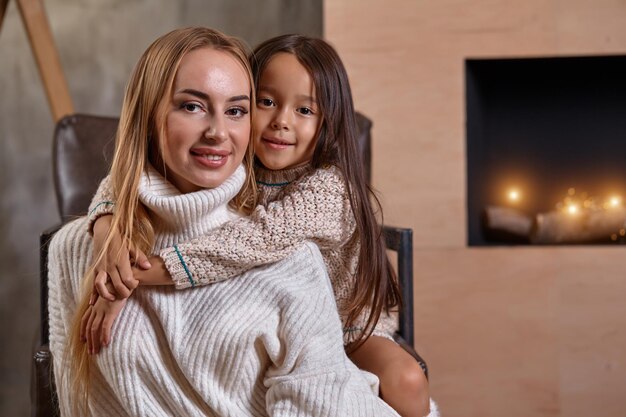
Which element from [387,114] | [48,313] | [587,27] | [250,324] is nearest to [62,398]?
[48,313]

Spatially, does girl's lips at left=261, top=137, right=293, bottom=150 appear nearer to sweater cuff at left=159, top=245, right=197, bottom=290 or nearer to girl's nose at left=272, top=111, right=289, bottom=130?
girl's nose at left=272, top=111, right=289, bottom=130

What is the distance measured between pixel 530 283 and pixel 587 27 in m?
0.75

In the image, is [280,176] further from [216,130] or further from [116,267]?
[116,267]

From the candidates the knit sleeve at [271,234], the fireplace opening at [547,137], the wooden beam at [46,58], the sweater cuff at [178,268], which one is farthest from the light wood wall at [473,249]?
the sweater cuff at [178,268]

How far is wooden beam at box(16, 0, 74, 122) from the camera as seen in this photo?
2238 mm

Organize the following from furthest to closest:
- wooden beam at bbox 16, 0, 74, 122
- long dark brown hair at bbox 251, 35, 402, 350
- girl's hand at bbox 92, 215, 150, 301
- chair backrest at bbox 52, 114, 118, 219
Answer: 1. wooden beam at bbox 16, 0, 74, 122
2. chair backrest at bbox 52, 114, 118, 219
3. long dark brown hair at bbox 251, 35, 402, 350
4. girl's hand at bbox 92, 215, 150, 301

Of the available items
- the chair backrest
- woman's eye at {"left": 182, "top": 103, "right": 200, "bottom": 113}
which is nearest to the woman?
woman's eye at {"left": 182, "top": 103, "right": 200, "bottom": 113}

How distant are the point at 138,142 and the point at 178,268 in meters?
0.20

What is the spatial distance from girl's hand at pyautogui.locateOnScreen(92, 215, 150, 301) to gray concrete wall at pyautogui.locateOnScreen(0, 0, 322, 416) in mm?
1724

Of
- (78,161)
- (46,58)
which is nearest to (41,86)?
(46,58)

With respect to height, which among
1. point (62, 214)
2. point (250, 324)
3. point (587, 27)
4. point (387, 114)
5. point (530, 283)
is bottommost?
point (530, 283)

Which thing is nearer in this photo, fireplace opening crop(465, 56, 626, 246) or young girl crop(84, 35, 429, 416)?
young girl crop(84, 35, 429, 416)

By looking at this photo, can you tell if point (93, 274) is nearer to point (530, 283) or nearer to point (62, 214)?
point (62, 214)

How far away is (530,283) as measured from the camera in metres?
2.31
